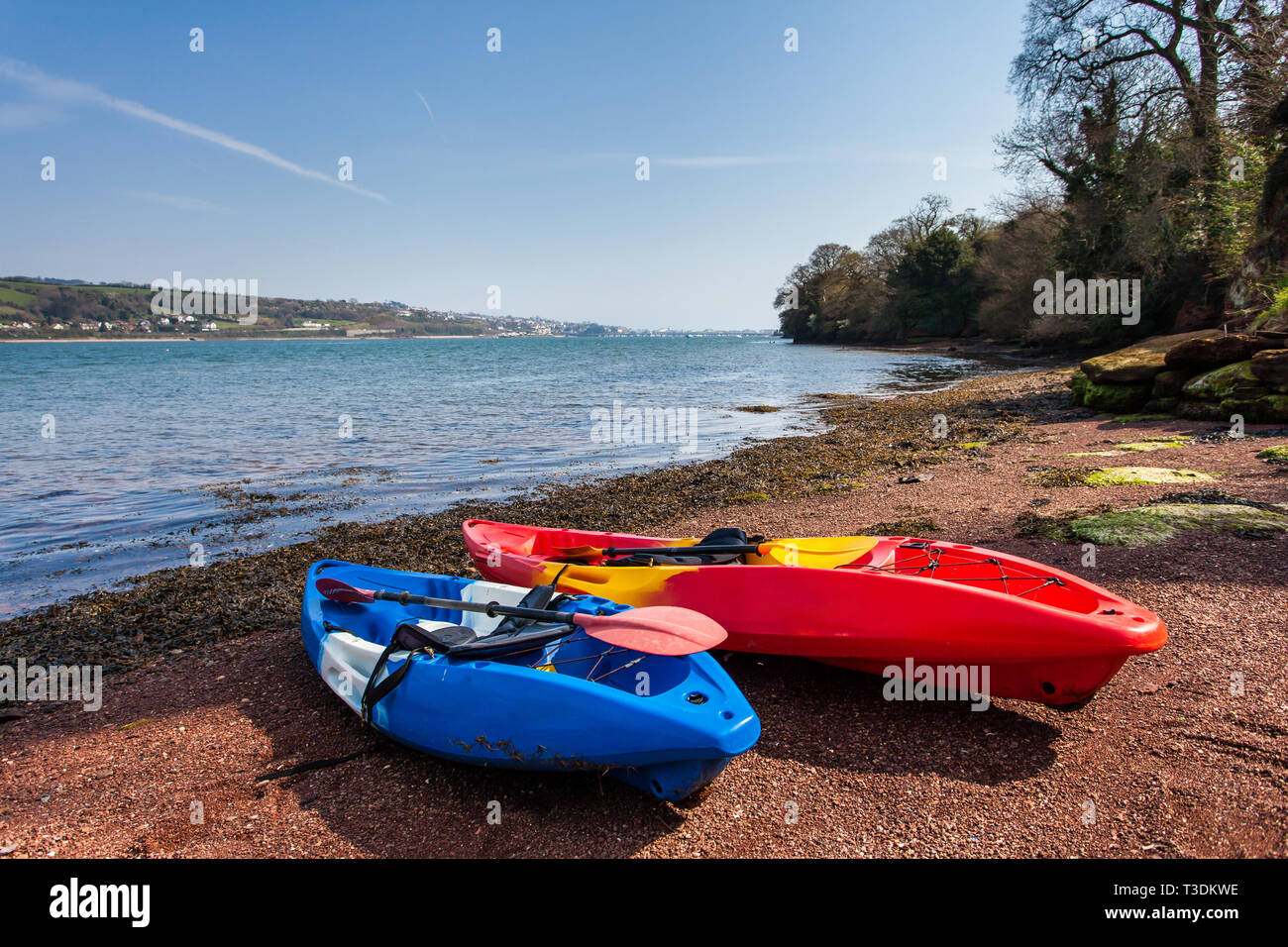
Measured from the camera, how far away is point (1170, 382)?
13133mm

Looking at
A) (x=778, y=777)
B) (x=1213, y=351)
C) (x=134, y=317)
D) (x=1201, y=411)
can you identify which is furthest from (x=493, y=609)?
(x=134, y=317)

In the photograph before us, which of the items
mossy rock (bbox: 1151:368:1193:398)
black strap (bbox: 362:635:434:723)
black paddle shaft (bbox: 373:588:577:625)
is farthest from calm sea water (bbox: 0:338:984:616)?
mossy rock (bbox: 1151:368:1193:398)

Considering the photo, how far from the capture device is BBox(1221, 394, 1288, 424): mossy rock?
34.8 ft

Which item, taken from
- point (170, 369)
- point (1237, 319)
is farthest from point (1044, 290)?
point (170, 369)

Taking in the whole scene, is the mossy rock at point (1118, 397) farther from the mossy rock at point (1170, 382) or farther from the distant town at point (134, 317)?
the distant town at point (134, 317)

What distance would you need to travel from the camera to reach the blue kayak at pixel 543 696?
3088mm

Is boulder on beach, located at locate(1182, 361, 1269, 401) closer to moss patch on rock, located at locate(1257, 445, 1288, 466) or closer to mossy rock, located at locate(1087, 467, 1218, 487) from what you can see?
moss patch on rock, located at locate(1257, 445, 1288, 466)

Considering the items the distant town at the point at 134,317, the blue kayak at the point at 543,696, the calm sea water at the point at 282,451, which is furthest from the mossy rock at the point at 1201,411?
the distant town at the point at 134,317

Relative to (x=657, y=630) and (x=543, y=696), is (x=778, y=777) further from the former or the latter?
(x=543, y=696)

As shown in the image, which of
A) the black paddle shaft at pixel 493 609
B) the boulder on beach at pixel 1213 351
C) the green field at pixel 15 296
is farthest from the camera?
the green field at pixel 15 296

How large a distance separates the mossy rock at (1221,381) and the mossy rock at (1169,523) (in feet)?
21.6

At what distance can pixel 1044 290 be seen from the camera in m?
30.6

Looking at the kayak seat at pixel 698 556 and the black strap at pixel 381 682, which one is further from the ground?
the kayak seat at pixel 698 556

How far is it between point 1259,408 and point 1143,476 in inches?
193
